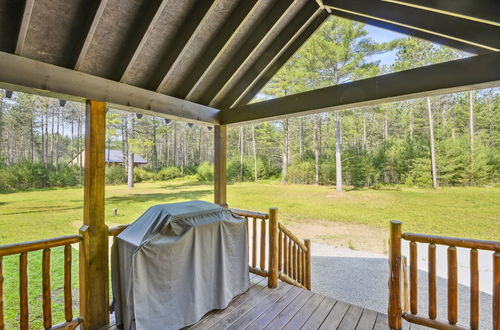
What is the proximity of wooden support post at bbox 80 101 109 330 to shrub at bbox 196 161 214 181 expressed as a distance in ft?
31.9

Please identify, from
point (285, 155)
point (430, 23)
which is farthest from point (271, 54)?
point (285, 155)

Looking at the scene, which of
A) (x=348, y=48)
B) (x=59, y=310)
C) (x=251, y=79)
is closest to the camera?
(x=251, y=79)

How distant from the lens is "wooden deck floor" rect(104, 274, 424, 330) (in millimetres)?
2398

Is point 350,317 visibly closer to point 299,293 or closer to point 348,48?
point 299,293

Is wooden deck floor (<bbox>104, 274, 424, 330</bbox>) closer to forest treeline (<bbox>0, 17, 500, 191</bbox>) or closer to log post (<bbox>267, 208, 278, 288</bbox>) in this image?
log post (<bbox>267, 208, 278, 288</bbox>)

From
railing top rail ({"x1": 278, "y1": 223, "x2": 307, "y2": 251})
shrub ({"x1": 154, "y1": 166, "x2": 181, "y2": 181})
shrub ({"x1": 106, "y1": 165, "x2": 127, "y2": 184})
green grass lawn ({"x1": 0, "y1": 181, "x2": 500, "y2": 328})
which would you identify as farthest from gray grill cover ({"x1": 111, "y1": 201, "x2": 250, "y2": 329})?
shrub ({"x1": 154, "y1": 166, "x2": 181, "y2": 181})

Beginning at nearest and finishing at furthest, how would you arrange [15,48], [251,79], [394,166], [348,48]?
1. [15,48]
2. [251,79]
3. [348,48]
4. [394,166]

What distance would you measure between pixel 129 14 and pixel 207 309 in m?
3.34

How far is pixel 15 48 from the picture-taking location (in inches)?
81.0

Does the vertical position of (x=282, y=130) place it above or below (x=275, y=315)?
above

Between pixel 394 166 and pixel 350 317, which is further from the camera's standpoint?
pixel 394 166

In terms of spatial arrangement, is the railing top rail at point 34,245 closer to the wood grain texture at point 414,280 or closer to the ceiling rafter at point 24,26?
the ceiling rafter at point 24,26

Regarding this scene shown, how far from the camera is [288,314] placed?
259cm

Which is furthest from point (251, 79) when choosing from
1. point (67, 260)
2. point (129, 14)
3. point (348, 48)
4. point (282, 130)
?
point (282, 130)
